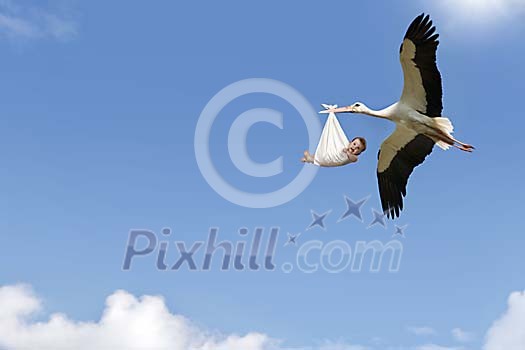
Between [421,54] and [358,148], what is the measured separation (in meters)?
3.40

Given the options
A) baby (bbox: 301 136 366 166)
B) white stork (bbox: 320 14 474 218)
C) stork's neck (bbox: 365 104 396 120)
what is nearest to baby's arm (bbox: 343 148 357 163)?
baby (bbox: 301 136 366 166)

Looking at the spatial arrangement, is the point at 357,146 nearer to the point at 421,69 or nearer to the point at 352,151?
the point at 352,151

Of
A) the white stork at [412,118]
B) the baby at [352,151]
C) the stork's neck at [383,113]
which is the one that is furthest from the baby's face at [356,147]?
the stork's neck at [383,113]

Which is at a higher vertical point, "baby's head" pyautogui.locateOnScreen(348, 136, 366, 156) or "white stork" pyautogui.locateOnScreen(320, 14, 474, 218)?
"white stork" pyautogui.locateOnScreen(320, 14, 474, 218)

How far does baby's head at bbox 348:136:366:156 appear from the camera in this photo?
15.3 metres

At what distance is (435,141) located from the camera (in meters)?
18.7

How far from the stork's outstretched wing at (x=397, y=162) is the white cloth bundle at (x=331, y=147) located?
3.52 meters

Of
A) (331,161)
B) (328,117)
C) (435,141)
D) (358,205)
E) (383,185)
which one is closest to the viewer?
(331,161)

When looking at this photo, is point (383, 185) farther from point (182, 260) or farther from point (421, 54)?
point (182, 260)

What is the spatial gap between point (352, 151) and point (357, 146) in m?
0.16

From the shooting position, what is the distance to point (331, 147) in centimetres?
1548

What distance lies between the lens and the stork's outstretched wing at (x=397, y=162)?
19.1 meters

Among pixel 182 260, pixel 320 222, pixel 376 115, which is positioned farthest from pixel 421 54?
pixel 182 260

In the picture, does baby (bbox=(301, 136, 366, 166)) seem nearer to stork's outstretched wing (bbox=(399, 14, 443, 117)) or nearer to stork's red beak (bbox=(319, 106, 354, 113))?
stork's red beak (bbox=(319, 106, 354, 113))
